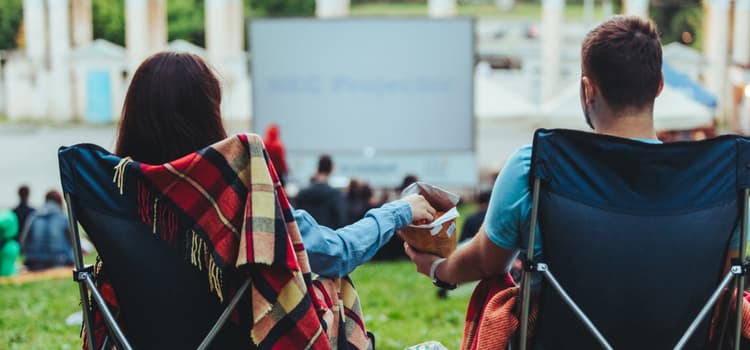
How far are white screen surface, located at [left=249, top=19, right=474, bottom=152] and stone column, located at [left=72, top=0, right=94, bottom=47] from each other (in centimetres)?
2086

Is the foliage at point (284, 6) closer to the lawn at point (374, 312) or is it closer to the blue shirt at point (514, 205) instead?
the lawn at point (374, 312)

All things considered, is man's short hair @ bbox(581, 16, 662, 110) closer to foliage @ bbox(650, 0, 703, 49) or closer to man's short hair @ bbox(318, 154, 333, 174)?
man's short hair @ bbox(318, 154, 333, 174)

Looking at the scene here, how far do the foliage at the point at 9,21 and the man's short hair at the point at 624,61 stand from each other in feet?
165

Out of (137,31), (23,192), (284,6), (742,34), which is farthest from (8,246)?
(284,6)

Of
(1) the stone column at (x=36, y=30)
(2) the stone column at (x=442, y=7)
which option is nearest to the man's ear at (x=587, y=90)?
(2) the stone column at (x=442, y=7)

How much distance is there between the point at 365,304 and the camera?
8383 mm

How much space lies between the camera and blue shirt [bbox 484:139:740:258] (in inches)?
108

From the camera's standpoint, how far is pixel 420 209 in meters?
3.12

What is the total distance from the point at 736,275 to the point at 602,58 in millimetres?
683

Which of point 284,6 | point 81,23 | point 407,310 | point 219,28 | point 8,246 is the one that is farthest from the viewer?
point 284,6

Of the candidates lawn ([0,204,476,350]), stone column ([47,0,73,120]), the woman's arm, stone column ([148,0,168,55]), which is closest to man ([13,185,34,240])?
lawn ([0,204,476,350])

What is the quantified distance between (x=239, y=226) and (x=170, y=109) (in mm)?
401

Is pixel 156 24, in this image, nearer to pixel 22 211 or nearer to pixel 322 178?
pixel 22 211

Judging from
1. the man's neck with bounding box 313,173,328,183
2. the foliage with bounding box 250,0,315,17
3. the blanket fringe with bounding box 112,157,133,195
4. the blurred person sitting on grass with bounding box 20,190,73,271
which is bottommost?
the blurred person sitting on grass with bounding box 20,190,73,271
